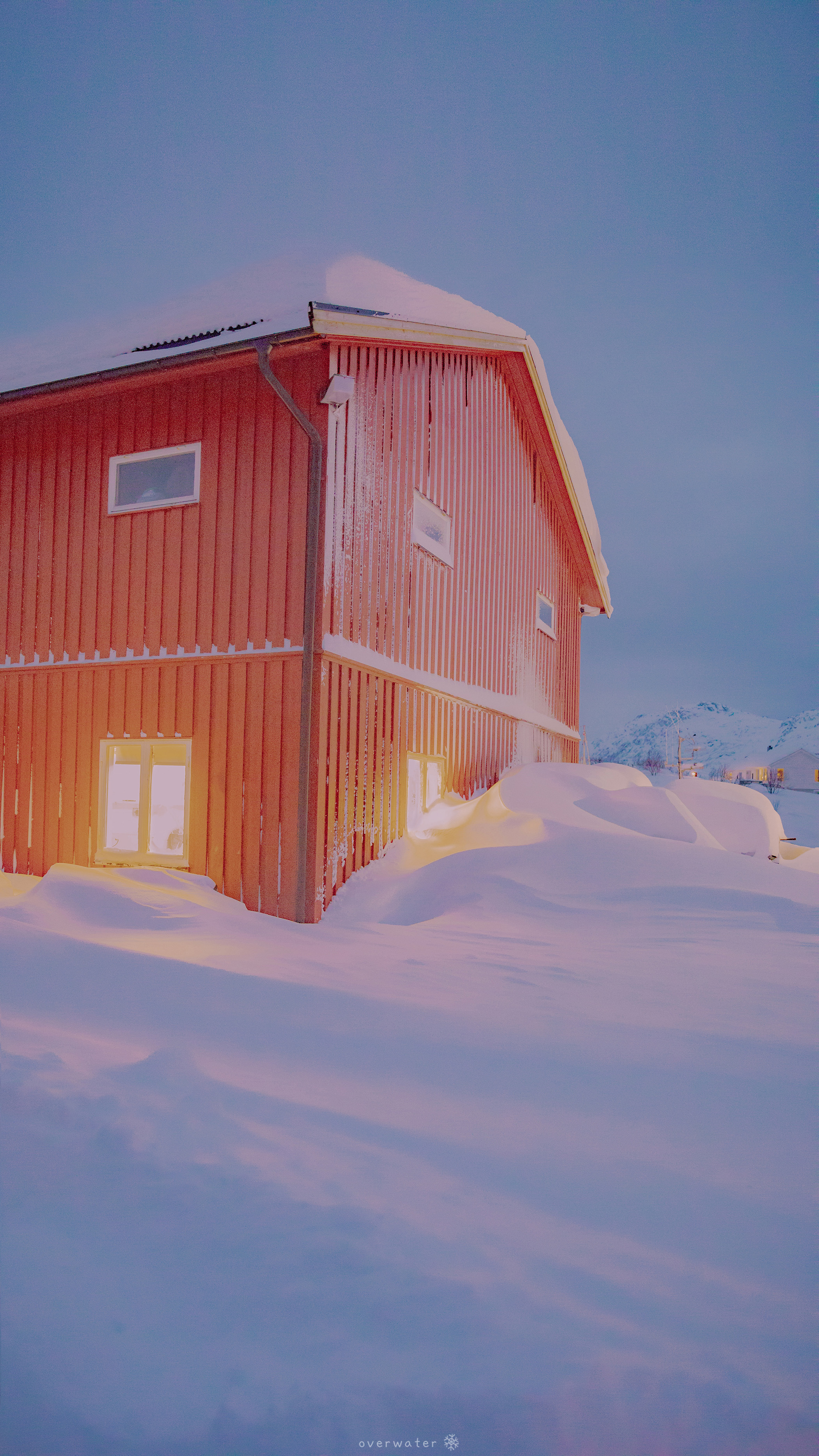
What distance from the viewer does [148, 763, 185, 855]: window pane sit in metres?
7.88

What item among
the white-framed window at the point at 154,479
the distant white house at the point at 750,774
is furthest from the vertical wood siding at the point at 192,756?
the distant white house at the point at 750,774

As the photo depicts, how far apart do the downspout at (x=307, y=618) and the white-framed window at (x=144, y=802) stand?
124 cm

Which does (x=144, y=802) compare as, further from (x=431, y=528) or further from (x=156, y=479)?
(x=431, y=528)

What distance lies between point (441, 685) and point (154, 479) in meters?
3.89

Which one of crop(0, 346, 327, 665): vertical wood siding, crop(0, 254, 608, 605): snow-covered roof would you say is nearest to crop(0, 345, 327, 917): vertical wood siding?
crop(0, 346, 327, 665): vertical wood siding

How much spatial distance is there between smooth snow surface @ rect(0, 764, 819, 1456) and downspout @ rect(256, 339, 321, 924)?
6.78 feet

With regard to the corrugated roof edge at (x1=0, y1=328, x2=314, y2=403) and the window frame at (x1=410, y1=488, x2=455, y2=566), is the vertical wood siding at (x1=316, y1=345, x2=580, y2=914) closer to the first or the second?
the window frame at (x1=410, y1=488, x2=455, y2=566)

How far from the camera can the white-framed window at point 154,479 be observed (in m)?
8.05

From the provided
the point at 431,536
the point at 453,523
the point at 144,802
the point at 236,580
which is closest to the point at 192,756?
the point at 144,802

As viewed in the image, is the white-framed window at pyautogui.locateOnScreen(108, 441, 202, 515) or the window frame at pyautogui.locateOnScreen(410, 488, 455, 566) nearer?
the white-framed window at pyautogui.locateOnScreen(108, 441, 202, 515)

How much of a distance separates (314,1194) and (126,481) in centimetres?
762

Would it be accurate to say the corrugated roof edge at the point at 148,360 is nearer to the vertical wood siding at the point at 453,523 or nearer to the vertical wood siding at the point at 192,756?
the vertical wood siding at the point at 453,523

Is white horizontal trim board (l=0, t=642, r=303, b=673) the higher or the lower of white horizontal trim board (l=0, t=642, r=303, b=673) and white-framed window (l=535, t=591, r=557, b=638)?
the lower

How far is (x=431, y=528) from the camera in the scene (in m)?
9.85
